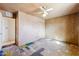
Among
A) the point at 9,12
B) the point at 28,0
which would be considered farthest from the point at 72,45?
the point at 9,12

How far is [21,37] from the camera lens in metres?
1.87

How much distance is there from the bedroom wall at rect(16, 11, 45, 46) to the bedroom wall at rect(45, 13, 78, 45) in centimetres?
15

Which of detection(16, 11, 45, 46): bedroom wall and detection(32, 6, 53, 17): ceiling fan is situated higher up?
detection(32, 6, 53, 17): ceiling fan

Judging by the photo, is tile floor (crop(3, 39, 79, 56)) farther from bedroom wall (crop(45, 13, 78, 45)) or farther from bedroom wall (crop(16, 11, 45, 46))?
bedroom wall (crop(16, 11, 45, 46))

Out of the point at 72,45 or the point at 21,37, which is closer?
the point at 72,45

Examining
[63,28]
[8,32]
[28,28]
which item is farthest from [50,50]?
[8,32]

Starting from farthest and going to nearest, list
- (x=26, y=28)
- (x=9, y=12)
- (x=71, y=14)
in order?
(x=26, y=28), (x=9, y=12), (x=71, y=14)

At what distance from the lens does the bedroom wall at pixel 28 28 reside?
162 cm

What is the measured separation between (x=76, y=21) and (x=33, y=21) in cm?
90

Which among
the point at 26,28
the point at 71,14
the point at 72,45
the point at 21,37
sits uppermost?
the point at 71,14

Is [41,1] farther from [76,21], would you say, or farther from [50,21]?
[76,21]

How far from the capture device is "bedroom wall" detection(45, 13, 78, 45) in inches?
57.2

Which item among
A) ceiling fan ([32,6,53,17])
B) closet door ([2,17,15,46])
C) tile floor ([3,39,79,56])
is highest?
ceiling fan ([32,6,53,17])

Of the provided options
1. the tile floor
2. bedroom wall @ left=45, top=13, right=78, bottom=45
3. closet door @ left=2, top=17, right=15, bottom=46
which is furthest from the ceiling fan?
closet door @ left=2, top=17, right=15, bottom=46
